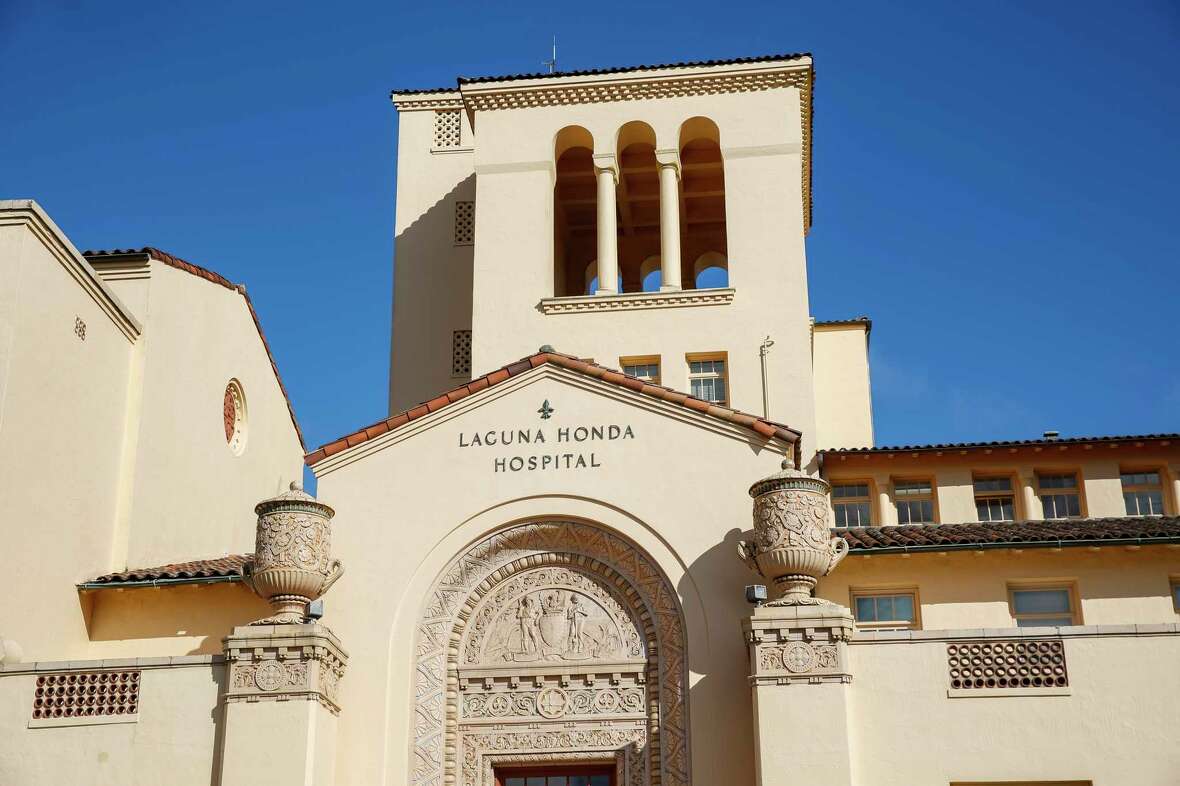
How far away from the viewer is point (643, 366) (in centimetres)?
2666

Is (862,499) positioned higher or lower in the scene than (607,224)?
lower

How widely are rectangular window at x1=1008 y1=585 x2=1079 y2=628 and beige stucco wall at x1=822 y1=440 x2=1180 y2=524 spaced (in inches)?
153

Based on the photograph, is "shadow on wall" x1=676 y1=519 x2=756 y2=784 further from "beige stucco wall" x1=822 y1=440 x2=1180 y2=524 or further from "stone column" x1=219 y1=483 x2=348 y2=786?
"beige stucco wall" x1=822 y1=440 x2=1180 y2=524

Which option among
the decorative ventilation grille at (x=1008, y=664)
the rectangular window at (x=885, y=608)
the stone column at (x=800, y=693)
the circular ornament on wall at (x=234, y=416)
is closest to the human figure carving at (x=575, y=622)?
the stone column at (x=800, y=693)

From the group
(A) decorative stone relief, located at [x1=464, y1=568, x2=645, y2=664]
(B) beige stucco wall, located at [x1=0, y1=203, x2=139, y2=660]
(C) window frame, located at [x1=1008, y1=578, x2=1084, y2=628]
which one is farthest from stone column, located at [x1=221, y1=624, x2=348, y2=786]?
(C) window frame, located at [x1=1008, y1=578, x2=1084, y2=628]

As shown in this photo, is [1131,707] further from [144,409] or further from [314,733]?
[144,409]

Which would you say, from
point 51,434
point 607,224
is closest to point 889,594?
point 607,224

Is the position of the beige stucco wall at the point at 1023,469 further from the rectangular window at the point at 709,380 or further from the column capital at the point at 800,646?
the column capital at the point at 800,646

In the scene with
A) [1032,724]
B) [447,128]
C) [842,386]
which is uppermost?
[447,128]

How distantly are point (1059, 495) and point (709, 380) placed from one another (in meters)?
6.60

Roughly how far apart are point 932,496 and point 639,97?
1016cm

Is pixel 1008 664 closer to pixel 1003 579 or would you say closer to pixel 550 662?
pixel 1003 579

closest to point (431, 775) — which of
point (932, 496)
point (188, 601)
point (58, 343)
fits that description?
point (188, 601)

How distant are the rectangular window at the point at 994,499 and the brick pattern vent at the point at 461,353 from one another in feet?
36.9
